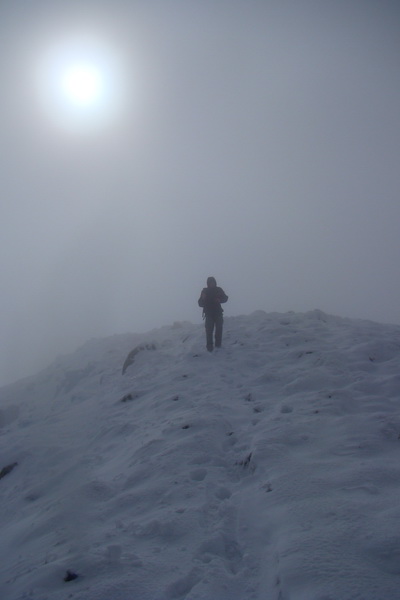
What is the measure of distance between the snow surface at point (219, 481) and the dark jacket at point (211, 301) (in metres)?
1.67

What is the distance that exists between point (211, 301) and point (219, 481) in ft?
31.0

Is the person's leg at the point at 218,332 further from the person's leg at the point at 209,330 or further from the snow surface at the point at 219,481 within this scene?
the snow surface at the point at 219,481

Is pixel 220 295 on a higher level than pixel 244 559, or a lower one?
higher

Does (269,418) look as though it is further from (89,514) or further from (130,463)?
(89,514)

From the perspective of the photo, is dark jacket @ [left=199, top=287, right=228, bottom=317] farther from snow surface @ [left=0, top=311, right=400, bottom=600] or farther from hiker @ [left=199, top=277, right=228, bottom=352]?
snow surface @ [left=0, top=311, right=400, bottom=600]

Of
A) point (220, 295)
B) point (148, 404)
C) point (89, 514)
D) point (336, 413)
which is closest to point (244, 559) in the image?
point (89, 514)

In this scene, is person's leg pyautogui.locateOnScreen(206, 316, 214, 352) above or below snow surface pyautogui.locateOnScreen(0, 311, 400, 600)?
above

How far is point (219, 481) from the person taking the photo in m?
7.97

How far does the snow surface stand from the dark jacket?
1.67m

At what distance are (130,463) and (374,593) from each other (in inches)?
219

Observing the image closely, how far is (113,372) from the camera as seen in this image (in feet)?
57.9

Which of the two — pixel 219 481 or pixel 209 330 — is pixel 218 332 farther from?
pixel 219 481

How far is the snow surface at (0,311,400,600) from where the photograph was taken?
18.3 feet

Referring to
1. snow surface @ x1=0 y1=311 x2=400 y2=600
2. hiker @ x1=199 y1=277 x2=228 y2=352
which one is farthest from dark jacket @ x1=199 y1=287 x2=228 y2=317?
snow surface @ x1=0 y1=311 x2=400 y2=600
